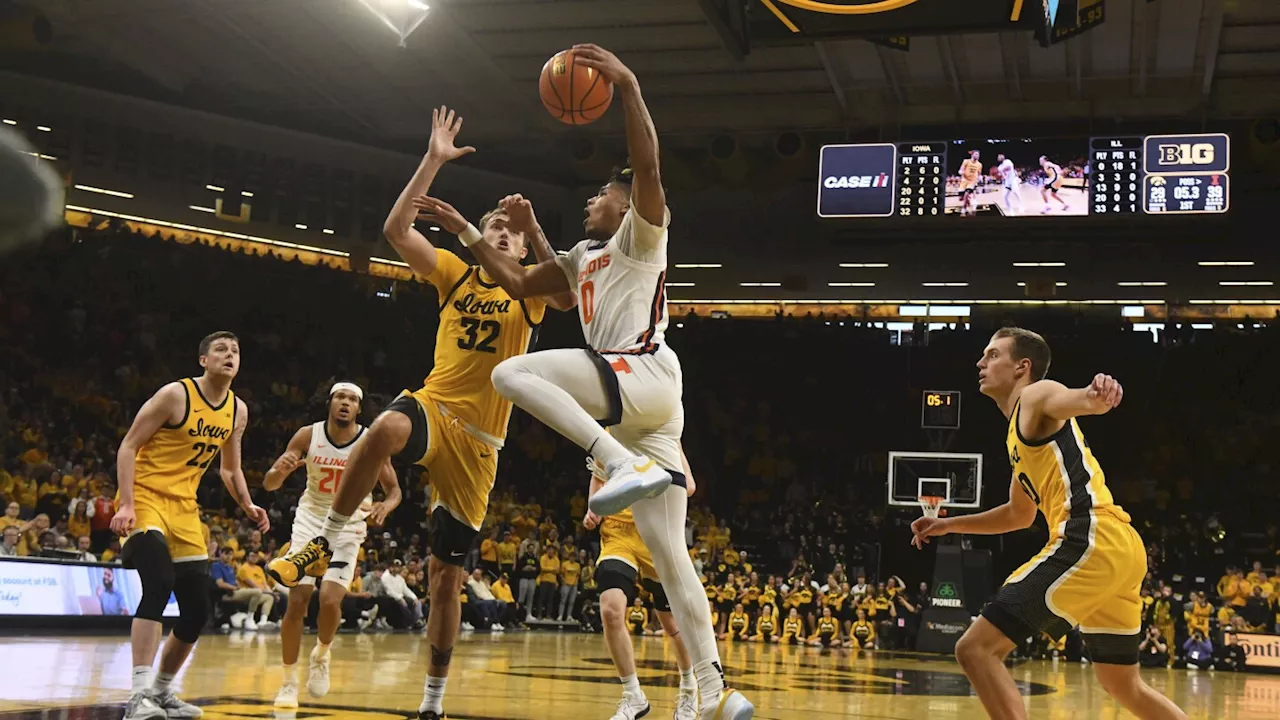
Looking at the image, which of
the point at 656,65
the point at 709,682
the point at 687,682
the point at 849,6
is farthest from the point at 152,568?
the point at 656,65

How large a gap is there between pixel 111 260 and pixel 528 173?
9.19m

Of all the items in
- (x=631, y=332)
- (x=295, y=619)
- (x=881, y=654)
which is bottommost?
(x=881, y=654)

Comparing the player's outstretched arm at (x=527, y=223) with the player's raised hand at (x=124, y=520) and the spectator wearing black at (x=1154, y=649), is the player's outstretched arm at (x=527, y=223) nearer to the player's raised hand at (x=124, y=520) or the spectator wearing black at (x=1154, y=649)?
the player's raised hand at (x=124, y=520)

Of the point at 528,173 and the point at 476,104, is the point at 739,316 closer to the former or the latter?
the point at 528,173

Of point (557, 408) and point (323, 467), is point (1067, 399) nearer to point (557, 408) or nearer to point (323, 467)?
point (557, 408)

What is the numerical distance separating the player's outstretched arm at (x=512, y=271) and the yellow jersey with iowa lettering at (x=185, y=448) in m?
1.98

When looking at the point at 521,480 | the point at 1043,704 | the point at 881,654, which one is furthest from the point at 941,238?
the point at 1043,704

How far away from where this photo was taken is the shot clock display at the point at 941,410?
1997 cm

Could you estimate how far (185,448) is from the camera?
6777 millimetres

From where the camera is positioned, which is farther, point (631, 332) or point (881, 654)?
point (881, 654)

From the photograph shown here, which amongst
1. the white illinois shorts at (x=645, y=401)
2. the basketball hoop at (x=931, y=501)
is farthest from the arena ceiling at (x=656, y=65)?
the white illinois shorts at (x=645, y=401)

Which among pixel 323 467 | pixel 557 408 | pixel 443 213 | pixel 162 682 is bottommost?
pixel 162 682

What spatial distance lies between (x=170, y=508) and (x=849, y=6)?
228 inches

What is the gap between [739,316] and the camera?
28.8m
